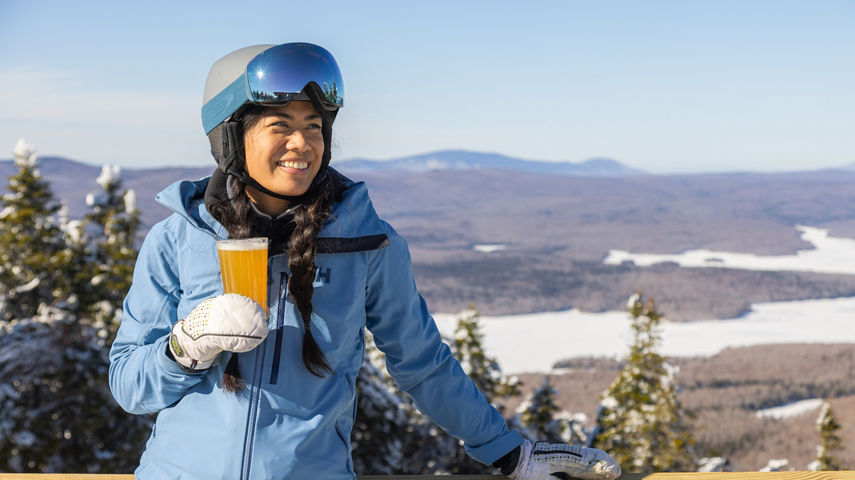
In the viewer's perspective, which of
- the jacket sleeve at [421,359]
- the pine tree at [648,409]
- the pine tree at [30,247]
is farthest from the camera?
the pine tree at [30,247]

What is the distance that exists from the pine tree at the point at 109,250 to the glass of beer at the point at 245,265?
16.2m

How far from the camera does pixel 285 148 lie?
7.00 feet

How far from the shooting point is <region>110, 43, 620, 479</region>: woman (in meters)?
1.98

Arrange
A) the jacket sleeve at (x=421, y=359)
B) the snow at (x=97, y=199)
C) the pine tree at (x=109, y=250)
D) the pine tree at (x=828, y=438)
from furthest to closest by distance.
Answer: the snow at (x=97, y=199) < the pine tree at (x=828, y=438) < the pine tree at (x=109, y=250) < the jacket sleeve at (x=421, y=359)

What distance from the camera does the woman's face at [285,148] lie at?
212 cm

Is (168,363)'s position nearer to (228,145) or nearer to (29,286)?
(228,145)

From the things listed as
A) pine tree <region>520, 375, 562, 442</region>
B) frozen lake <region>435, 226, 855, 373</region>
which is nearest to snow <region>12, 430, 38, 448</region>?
pine tree <region>520, 375, 562, 442</region>

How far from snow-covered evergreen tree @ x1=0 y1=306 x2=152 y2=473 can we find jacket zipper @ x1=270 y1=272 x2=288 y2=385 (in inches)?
477

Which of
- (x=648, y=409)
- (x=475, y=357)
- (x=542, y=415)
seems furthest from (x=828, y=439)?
(x=475, y=357)

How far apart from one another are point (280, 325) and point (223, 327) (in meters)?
0.29

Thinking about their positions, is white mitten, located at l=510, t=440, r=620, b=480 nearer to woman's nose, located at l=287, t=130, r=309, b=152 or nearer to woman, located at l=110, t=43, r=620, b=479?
woman, located at l=110, t=43, r=620, b=479

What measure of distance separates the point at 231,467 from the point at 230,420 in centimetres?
12

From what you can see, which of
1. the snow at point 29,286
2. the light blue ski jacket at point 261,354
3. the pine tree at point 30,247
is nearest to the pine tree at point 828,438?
the pine tree at point 30,247

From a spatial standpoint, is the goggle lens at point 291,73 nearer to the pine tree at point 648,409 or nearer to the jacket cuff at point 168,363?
the jacket cuff at point 168,363
